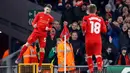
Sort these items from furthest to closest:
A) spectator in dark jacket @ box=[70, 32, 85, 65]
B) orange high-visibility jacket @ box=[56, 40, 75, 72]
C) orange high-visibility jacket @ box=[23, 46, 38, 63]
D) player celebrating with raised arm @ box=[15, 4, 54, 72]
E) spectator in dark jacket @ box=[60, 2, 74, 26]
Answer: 1. spectator in dark jacket @ box=[60, 2, 74, 26]
2. spectator in dark jacket @ box=[70, 32, 85, 65]
3. orange high-visibility jacket @ box=[23, 46, 38, 63]
4. orange high-visibility jacket @ box=[56, 40, 75, 72]
5. player celebrating with raised arm @ box=[15, 4, 54, 72]

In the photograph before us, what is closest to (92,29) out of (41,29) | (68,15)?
(41,29)

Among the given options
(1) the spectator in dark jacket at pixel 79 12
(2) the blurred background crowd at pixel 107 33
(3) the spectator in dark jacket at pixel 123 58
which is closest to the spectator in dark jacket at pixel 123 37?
(2) the blurred background crowd at pixel 107 33

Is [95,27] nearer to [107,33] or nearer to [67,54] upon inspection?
[67,54]

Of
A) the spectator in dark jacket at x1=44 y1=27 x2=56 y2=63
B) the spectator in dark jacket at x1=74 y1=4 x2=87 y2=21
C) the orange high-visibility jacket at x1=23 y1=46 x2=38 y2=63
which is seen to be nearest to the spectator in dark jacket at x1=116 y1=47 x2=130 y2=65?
the spectator in dark jacket at x1=44 y1=27 x2=56 y2=63

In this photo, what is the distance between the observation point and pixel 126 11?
21219 millimetres

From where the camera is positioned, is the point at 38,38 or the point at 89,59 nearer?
the point at 89,59

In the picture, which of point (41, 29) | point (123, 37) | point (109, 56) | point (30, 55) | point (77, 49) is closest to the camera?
point (41, 29)

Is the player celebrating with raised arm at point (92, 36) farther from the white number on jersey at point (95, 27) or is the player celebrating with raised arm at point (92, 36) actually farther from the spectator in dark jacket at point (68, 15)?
the spectator in dark jacket at point (68, 15)

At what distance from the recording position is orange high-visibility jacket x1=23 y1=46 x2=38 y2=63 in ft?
62.3

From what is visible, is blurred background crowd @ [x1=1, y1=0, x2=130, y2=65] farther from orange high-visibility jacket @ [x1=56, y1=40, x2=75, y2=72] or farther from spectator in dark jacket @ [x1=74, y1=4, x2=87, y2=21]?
orange high-visibility jacket @ [x1=56, y1=40, x2=75, y2=72]

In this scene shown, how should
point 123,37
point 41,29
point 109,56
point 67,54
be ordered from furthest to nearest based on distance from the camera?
point 123,37 < point 109,56 < point 67,54 < point 41,29

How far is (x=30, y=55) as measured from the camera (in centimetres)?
1909

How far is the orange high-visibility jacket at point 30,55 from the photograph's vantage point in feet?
62.3

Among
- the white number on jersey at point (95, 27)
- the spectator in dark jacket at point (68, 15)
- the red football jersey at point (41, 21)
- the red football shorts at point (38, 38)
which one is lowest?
the red football shorts at point (38, 38)
